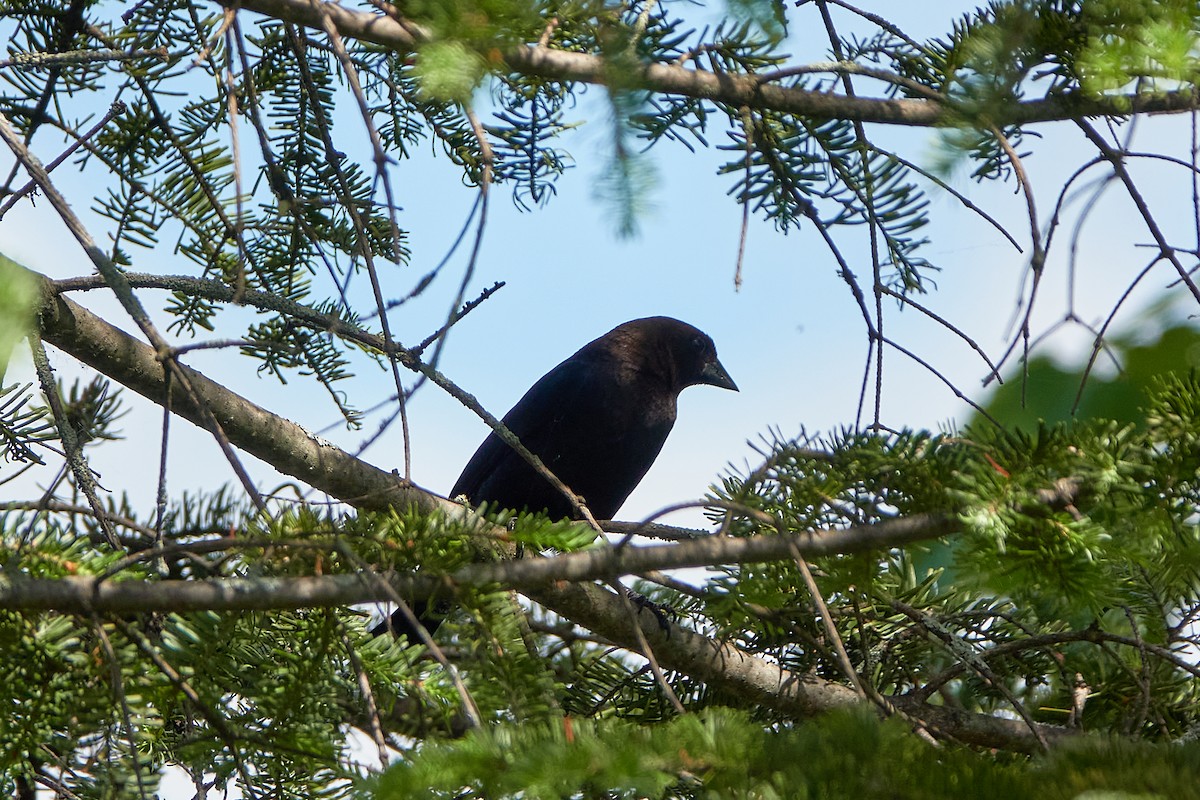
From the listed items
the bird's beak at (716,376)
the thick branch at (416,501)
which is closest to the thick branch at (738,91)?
the thick branch at (416,501)

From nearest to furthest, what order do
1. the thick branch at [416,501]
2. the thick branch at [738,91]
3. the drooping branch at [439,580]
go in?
the drooping branch at [439,580]
the thick branch at [738,91]
the thick branch at [416,501]

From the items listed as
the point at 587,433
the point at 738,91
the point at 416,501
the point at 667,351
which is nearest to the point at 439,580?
the point at 416,501

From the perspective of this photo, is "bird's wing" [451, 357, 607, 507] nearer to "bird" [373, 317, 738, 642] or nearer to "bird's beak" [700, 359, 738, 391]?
"bird" [373, 317, 738, 642]

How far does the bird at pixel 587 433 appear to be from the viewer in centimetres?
389

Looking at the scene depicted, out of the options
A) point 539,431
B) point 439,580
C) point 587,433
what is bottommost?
point 439,580

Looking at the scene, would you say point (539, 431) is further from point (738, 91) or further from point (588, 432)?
point (738, 91)

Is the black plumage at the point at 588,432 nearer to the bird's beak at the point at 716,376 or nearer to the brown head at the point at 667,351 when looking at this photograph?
the brown head at the point at 667,351

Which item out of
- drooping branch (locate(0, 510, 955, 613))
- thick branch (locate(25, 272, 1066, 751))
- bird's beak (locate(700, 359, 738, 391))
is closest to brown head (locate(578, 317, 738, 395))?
bird's beak (locate(700, 359, 738, 391))

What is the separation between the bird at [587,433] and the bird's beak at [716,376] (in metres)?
0.28

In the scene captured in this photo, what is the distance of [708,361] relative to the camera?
4.65 m

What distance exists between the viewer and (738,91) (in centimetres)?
Result: 170

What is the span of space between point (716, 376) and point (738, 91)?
2997mm

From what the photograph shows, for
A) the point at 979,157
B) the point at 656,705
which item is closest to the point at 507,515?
the point at 656,705

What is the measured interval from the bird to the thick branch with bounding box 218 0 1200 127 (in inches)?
87.0
